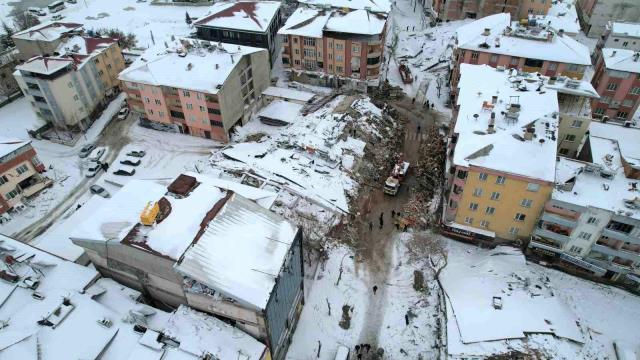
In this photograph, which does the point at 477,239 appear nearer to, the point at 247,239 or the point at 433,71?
the point at 247,239

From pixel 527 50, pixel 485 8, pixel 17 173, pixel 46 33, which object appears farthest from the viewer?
pixel 485 8

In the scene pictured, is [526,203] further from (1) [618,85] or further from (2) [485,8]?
(2) [485,8]

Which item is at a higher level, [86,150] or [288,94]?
[288,94]

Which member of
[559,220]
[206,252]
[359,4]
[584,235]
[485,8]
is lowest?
[584,235]

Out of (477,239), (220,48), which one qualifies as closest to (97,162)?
(220,48)

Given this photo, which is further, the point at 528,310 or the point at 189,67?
the point at 189,67

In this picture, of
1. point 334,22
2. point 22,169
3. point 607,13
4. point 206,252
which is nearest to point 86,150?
point 22,169

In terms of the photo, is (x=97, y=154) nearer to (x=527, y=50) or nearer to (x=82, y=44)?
(x=82, y=44)

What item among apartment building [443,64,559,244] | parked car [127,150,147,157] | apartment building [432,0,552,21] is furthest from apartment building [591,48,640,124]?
parked car [127,150,147,157]

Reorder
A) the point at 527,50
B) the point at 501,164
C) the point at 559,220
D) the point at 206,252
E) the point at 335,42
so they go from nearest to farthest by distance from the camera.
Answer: the point at 206,252 < the point at 559,220 < the point at 501,164 < the point at 527,50 < the point at 335,42
